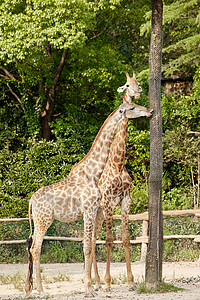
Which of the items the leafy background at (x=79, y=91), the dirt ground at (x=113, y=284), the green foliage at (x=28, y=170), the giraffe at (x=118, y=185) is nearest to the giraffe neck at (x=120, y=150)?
the giraffe at (x=118, y=185)

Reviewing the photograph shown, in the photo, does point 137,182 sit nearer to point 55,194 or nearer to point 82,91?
point 82,91

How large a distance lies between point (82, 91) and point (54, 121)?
4.58 feet

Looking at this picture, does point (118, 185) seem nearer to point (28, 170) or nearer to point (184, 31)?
point (28, 170)

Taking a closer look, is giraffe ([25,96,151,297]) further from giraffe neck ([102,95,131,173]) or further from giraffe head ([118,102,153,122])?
giraffe neck ([102,95,131,173])

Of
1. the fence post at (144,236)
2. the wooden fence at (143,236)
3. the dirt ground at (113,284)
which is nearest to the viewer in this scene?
the dirt ground at (113,284)

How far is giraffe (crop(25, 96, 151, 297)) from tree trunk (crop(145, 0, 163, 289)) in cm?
25

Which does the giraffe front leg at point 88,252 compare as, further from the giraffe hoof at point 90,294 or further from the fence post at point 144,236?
the fence post at point 144,236

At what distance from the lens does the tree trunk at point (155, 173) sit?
618 centimetres

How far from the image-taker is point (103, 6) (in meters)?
12.6

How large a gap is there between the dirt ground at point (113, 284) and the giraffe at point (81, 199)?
0.52m

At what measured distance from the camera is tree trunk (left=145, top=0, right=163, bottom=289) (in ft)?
20.3

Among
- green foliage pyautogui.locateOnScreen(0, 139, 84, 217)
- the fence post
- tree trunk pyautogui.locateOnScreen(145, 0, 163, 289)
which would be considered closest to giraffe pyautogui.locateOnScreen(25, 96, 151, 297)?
tree trunk pyautogui.locateOnScreen(145, 0, 163, 289)

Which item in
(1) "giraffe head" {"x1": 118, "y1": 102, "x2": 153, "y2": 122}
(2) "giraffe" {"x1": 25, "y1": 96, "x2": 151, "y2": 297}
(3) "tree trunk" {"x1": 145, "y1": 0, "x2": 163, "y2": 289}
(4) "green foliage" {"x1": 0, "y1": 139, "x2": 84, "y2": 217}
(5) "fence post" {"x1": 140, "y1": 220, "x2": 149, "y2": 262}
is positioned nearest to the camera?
(3) "tree trunk" {"x1": 145, "y1": 0, "x2": 163, "y2": 289}

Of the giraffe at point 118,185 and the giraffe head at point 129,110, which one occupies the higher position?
the giraffe head at point 129,110
